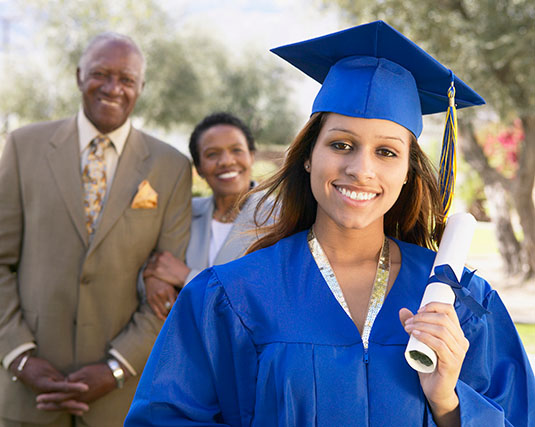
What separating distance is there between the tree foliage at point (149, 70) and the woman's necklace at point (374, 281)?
1145cm

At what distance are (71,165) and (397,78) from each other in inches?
66.1

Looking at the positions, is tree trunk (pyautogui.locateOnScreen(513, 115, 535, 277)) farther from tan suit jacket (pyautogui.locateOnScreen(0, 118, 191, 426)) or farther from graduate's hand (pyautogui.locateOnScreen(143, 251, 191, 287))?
tan suit jacket (pyautogui.locateOnScreen(0, 118, 191, 426))

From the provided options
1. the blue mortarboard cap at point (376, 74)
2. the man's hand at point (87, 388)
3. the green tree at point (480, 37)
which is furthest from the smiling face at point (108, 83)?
the green tree at point (480, 37)

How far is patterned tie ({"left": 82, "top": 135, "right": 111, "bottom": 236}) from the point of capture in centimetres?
294

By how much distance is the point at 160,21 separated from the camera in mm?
17219

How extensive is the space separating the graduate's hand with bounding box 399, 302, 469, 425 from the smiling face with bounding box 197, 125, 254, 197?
5.98 ft

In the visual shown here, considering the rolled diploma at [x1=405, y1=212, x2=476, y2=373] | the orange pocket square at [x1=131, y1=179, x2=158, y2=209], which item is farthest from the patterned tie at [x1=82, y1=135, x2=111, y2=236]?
the rolled diploma at [x1=405, y1=212, x2=476, y2=373]

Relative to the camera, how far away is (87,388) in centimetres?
281

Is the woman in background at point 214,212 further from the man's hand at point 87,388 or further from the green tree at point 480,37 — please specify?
the green tree at point 480,37

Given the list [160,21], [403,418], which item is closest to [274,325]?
[403,418]

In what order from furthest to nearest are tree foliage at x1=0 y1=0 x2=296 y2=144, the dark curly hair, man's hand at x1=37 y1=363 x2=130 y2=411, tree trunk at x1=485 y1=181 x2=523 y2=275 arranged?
tree foliage at x1=0 y1=0 x2=296 y2=144
tree trunk at x1=485 y1=181 x2=523 y2=275
the dark curly hair
man's hand at x1=37 y1=363 x2=130 y2=411

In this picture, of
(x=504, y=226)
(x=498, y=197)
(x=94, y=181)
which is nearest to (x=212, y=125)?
(x=94, y=181)

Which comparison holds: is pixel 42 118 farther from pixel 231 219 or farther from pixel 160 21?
pixel 231 219

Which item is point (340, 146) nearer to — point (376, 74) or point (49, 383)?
point (376, 74)
